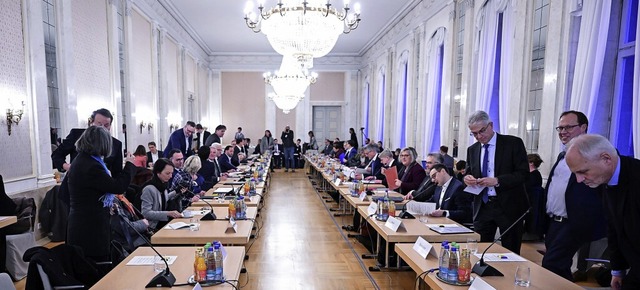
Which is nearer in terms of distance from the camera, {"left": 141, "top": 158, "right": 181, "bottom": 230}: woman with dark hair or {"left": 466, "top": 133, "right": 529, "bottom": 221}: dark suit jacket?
{"left": 466, "top": 133, "right": 529, "bottom": 221}: dark suit jacket

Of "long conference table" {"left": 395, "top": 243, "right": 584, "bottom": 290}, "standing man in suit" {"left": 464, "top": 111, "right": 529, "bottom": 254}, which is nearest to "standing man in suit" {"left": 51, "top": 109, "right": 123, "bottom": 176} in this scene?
"long conference table" {"left": 395, "top": 243, "right": 584, "bottom": 290}

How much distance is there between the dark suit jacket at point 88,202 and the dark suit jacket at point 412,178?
11.7 feet

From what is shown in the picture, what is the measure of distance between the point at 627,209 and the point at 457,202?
203cm

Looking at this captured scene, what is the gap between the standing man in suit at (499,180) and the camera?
2676 mm

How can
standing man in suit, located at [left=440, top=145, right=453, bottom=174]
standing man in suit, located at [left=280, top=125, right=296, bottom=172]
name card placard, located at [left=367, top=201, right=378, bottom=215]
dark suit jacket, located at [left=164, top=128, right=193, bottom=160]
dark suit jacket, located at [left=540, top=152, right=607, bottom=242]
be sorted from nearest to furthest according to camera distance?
1. dark suit jacket, located at [left=540, top=152, right=607, bottom=242]
2. name card placard, located at [left=367, top=201, right=378, bottom=215]
3. dark suit jacket, located at [left=164, top=128, right=193, bottom=160]
4. standing man in suit, located at [left=440, top=145, right=453, bottom=174]
5. standing man in suit, located at [left=280, top=125, right=296, bottom=172]

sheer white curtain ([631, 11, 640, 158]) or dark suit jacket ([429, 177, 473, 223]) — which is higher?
sheer white curtain ([631, 11, 640, 158])

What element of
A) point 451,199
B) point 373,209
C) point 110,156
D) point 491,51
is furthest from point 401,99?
point 110,156

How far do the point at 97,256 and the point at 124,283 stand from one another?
0.86 metres

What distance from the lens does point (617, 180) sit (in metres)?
1.52

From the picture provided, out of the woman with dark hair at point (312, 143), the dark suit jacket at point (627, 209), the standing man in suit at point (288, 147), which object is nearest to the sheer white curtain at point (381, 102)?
the woman with dark hair at point (312, 143)

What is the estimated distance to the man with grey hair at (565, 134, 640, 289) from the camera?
1.49 m

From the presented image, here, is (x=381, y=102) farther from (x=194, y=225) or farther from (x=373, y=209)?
(x=194, y=225)

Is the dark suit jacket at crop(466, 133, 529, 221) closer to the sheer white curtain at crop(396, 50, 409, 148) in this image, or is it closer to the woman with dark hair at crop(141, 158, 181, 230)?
the woman with dark hair at crop(141, 158, 181, 230)

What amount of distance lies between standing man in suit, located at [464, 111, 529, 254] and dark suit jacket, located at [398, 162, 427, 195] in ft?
6.93
